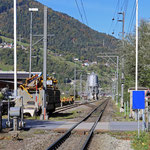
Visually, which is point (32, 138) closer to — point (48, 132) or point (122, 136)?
point (48, 132)

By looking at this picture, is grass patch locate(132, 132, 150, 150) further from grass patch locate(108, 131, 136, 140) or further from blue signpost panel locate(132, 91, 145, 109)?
blue signpost panel locate(132, 91, 145, 109)

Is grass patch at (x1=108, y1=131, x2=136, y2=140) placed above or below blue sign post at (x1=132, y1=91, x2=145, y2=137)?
below

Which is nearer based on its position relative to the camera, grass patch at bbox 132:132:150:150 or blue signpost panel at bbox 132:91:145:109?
grass patch at bbox 132:132:150:150

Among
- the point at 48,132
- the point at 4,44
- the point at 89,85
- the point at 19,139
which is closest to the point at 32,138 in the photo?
the point at 19,139

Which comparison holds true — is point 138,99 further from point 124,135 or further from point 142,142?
point 124,135

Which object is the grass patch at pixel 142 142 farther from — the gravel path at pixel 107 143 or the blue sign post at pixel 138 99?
the blue sign post at pixel 138 99

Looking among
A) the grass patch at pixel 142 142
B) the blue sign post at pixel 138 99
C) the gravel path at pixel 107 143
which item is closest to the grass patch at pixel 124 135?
the gravel path at pixel 107 143

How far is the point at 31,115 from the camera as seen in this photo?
27094mm

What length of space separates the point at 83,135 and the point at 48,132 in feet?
6.23

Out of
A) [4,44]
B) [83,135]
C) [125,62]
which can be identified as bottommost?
[83,135]

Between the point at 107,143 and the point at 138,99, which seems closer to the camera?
the point at 107,143

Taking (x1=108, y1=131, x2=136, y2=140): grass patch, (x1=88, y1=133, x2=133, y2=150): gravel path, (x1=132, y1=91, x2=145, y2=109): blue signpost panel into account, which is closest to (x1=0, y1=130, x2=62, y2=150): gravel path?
(x1=88, y1=133, x2=133, y2=150): gravel path

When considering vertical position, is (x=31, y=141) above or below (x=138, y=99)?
below

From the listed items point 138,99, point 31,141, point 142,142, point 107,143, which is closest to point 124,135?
point 138,99
